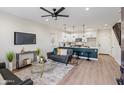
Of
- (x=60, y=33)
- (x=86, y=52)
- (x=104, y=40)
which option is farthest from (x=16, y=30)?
(x=104, y=40)

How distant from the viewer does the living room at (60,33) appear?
4.12 m

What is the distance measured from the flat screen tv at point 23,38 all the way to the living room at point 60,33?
13 cm

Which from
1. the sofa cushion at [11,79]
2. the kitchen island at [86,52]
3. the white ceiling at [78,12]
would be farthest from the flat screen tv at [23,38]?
the kitchen island at [86,52]

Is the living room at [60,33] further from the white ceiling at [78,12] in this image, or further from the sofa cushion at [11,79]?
the sofa cushion at [11,79]

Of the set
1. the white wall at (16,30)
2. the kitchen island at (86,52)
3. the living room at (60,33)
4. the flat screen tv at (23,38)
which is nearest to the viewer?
the living room at (60,33)

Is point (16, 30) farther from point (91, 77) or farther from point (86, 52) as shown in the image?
point (86, 52)

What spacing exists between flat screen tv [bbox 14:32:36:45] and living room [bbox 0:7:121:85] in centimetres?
13

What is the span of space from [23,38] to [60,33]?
17.1 ft

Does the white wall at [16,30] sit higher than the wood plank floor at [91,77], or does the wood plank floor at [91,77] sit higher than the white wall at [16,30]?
the white wall at [16,30]

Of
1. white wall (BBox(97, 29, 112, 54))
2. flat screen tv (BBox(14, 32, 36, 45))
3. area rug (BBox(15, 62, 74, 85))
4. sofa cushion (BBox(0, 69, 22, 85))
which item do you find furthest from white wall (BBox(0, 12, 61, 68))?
white wall (BBox(97, 29, 112, 54))

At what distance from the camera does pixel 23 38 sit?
17.8ft

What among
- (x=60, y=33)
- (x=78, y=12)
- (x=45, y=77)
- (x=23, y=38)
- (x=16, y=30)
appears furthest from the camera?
(x=60, y=33)

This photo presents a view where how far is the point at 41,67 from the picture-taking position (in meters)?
4.01
